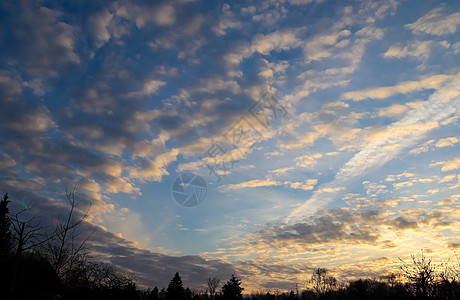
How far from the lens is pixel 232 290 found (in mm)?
65562

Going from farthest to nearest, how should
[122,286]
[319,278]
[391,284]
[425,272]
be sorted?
[319,278] < [391,284] < [425,272] < [122,286]

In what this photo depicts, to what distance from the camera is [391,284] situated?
8862cm

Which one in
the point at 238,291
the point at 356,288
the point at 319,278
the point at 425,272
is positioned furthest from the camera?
the point at 319,278

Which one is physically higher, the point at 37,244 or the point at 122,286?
the point at 37,244

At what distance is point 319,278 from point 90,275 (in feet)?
333

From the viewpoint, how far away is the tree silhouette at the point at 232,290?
64938 millimetres

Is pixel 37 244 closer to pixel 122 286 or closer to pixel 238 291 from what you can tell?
pixel 122 286

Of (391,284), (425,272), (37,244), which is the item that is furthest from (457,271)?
(391,284)

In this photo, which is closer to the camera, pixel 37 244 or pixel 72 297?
pixel 72 297

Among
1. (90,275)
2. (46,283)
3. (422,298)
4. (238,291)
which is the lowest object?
(238,291)

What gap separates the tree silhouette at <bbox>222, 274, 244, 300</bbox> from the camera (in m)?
64.9

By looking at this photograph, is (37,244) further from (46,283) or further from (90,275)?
(90,275)

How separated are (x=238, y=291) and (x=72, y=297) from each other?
64.9 meters

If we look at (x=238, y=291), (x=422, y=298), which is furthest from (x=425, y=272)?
(x=238, y=291)
